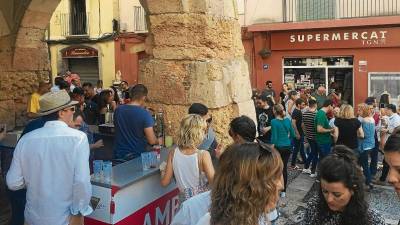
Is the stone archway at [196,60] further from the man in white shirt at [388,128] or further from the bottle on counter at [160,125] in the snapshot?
the man in white shirt at [388,128]

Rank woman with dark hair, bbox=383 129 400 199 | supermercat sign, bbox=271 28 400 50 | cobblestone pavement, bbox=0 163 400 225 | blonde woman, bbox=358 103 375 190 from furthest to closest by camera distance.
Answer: supermercat sign, bbox=271 28 400 50
blonde woman, bbox=358 103 375 190
cobblestone pavement, bbox=0 163 400 225
woman with dark hair, bbox=383 129 400 199

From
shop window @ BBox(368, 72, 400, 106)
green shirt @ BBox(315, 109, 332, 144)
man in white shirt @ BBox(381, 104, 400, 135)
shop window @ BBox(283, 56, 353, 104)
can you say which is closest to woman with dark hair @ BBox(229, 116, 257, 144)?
green shirt @ BBox(315, 109, 332, 144)

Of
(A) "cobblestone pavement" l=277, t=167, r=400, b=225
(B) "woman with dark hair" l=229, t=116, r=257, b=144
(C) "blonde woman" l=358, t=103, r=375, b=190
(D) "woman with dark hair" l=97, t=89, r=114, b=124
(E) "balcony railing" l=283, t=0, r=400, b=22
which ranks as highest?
(E) "balcony railing" l=283, t=0, r=400, b=22

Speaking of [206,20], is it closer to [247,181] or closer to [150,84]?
[150,84]

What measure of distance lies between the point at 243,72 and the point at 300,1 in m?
9.23

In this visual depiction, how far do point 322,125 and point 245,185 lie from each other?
5339mm

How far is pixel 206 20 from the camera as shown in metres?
Answer: 4.43

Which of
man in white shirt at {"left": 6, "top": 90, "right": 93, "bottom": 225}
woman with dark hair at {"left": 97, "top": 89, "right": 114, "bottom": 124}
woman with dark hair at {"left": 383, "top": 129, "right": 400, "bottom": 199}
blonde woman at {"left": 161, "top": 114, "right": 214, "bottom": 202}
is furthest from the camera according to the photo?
woman with dark hair at {"left": 97, "top": 89, "right": 114, "bottom": 124}

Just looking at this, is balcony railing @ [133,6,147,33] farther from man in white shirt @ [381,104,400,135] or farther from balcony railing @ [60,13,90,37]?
man in white shirt @ [381,104,400,135]

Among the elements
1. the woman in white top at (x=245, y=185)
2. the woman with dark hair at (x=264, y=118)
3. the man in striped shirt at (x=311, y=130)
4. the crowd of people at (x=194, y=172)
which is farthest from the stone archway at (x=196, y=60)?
the woman in white top at (x=245, y=185)

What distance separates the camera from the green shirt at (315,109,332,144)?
6.66 meters

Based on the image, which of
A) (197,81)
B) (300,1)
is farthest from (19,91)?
(300,1)

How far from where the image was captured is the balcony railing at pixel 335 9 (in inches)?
483

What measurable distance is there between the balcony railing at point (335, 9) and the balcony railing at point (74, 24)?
8504 millimetres
